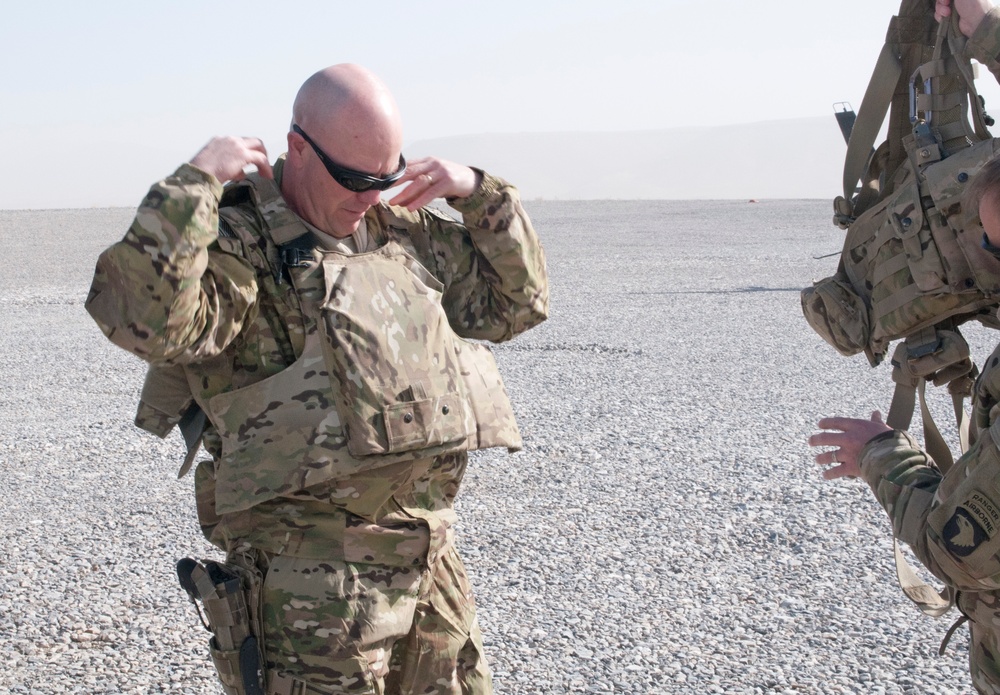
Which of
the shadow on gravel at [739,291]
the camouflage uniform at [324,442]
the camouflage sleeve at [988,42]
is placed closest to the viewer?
the camouflage uniform at [324,442]

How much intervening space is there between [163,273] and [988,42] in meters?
2.05

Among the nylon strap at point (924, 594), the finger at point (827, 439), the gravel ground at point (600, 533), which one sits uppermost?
the finger at point (827, 439)

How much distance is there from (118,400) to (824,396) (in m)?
5.60

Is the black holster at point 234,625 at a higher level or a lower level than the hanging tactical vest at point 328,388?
lower

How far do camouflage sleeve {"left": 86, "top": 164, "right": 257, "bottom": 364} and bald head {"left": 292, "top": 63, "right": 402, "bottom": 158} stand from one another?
305 mm

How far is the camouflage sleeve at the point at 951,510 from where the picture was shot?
2.12 metres

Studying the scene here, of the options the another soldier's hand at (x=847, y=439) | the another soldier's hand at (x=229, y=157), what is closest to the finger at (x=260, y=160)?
the another soldier's hand at (x=229, y=157)

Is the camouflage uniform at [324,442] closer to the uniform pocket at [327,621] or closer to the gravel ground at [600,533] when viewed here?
the uniform pocket at [327,621]

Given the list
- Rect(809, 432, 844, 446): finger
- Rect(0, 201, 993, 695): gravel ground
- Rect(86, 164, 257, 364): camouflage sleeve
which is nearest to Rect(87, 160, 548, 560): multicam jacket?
Rect(86, 164, 257, 364): camouflage sleeve

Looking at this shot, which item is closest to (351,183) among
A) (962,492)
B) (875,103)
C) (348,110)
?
(348,110)

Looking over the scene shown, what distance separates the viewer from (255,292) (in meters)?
2.44

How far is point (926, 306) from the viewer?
2.86 meters

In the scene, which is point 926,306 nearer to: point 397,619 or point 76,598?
point 397,619

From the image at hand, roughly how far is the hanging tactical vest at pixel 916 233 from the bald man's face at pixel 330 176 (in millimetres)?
1359
